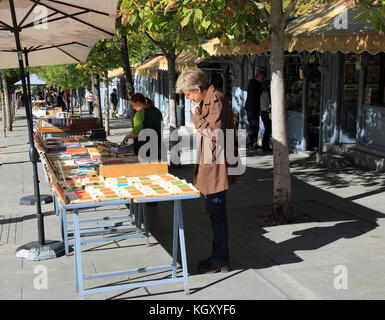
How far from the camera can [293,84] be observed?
14.0 meters

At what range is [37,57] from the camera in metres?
10.0

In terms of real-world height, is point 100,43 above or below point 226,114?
above

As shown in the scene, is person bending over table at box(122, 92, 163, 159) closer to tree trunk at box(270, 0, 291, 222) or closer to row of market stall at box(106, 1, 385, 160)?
tree trunk at box(270, 0, 291, 222)

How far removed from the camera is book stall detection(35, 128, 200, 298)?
188 inches

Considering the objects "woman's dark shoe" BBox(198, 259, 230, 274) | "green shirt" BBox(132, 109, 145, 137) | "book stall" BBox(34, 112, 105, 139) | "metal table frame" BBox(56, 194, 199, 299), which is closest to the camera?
"metal table frame" BBox(56, 194, 199, 299)

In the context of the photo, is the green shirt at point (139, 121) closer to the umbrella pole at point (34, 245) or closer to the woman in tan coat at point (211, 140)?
the umbrella pole at point (34, 245)

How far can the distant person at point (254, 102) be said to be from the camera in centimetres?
1375

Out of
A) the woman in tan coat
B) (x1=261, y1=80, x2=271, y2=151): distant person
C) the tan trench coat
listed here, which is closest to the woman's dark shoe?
the woman in tan coat

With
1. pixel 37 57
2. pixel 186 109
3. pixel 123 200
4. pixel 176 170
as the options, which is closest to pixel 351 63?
pixel 176 170

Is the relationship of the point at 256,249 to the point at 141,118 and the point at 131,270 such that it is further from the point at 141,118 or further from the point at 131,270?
the point at 141,118

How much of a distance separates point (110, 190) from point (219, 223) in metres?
1.16

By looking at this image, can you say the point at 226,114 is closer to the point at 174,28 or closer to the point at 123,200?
the point at 123,200

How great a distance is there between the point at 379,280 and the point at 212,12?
149 inches

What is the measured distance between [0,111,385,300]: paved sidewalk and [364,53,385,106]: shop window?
197 cm
